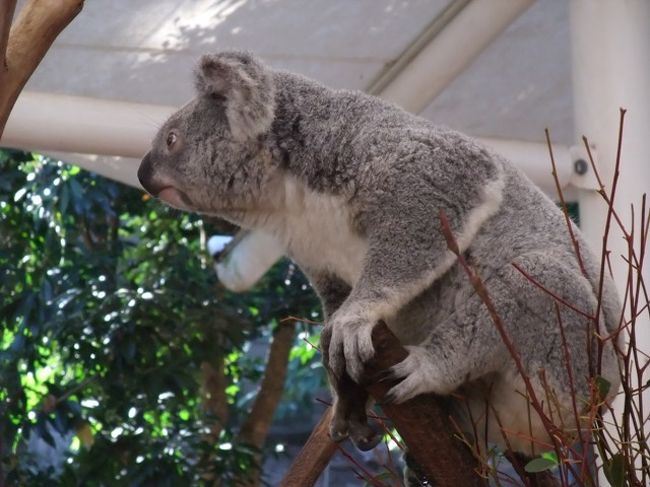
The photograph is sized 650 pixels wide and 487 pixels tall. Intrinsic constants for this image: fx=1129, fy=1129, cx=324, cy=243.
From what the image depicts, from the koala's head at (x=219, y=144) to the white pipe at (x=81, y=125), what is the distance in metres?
1.05

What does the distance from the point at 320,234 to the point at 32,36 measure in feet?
2.49

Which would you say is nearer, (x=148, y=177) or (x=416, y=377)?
(x=416, y=377)

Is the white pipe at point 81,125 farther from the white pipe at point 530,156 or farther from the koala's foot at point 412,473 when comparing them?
the koala's foot at point 412,473

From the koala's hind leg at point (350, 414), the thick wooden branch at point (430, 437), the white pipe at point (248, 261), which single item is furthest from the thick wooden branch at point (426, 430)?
the white pipe at point (248, 261)

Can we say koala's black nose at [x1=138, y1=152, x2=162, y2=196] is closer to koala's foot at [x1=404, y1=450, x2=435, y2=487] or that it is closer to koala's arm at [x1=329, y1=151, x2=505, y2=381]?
koala's arm at [x1=329, y1=151, x2=505, y2=381]

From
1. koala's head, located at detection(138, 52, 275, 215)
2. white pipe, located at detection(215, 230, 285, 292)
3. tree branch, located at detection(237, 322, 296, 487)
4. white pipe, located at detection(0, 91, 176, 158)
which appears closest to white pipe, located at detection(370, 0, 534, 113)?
white pipe, located at detection(215, 230, 285, 292)

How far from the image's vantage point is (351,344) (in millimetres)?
2072

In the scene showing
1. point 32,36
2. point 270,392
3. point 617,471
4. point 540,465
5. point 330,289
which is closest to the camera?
point 617,471

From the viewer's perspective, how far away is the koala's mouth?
8.67ft

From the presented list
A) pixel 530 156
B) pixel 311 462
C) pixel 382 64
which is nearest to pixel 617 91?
pixel 530 156

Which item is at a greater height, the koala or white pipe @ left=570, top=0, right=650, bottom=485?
the koala

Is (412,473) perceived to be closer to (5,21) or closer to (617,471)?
(617,471)

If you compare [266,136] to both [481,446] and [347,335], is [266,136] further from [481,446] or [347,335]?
[481,446]

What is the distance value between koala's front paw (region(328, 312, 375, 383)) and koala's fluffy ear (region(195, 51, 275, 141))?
1.88 ft
